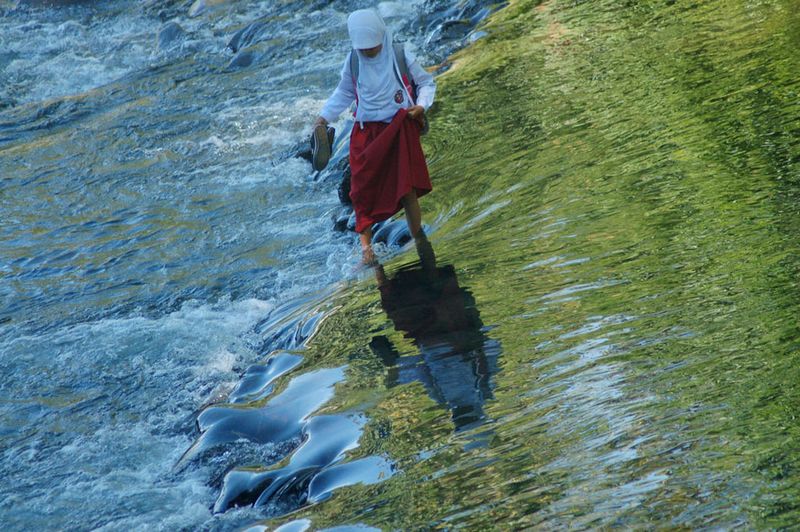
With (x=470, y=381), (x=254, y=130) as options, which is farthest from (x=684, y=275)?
(x=254, y=130)

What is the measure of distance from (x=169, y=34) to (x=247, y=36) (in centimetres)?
188

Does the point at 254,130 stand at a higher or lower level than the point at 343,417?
higher

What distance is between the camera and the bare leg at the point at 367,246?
6847mm

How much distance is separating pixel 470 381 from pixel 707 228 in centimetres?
158

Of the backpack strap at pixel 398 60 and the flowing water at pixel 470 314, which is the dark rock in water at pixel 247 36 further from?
the backpack strap at pixel 398 60

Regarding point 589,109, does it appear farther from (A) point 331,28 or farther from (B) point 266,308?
(A) point 331,28

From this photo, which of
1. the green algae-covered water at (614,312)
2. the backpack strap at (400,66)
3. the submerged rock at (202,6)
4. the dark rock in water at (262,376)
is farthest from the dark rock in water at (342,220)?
the submerged rock at (202,6)

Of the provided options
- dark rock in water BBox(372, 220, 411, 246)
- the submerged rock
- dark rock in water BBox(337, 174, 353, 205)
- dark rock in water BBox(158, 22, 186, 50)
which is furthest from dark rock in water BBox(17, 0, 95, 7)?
dark rock in water BBox(372, 220, 411, 246)

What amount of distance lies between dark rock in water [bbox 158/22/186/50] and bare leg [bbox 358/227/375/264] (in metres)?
11.7

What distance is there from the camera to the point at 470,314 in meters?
5.20

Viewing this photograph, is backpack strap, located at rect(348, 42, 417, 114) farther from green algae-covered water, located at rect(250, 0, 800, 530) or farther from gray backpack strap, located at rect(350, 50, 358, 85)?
green algae-covered water, located at rect(250, 0, 800, 530)

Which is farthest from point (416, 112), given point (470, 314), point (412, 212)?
point (470, 314)

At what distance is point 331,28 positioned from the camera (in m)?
A: 16.2

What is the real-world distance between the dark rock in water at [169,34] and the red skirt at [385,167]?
11713 millimetres
